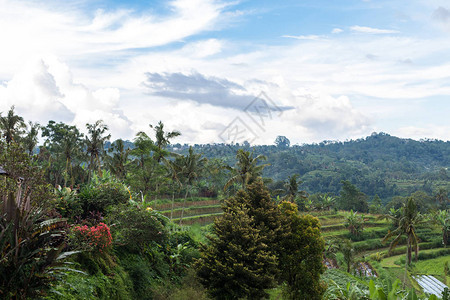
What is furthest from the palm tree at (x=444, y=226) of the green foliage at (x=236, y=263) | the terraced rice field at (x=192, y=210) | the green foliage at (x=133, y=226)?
the green foliage at (x=133, y=226)

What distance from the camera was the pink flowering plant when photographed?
1148cm

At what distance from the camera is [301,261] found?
62.1 ft

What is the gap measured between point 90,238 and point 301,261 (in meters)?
11.6

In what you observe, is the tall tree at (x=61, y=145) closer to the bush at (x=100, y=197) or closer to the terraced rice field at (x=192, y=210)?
the terraced rice field at (x=192, y=210)

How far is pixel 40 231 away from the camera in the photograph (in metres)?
8.35

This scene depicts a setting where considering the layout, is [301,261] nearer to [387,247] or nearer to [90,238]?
[90,238]

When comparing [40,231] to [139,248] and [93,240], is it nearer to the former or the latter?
[93,240]

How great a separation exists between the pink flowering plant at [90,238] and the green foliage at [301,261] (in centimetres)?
960

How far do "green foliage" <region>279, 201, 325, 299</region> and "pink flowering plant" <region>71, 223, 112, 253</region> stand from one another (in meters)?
9.60

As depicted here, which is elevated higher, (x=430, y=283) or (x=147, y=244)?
(x=147, y=244)

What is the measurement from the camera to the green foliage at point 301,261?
60.2 ft

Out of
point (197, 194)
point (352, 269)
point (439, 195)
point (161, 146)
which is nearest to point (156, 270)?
point (161, 146)

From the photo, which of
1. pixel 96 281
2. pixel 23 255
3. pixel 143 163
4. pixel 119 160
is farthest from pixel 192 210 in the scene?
pixel 23 255

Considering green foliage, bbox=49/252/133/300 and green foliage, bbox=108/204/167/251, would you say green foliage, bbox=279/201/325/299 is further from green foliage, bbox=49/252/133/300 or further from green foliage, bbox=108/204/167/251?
green foliage, bbox=49/252/133/300
